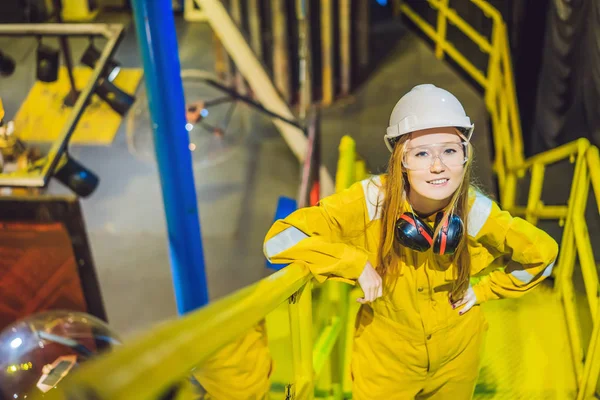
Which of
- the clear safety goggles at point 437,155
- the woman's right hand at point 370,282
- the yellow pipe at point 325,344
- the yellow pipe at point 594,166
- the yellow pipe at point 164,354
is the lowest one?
the yellow pipe at point 325,344

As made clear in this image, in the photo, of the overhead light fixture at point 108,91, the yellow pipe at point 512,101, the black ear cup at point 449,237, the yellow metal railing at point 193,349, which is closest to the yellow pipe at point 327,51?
the yellow pipe at point 512,101

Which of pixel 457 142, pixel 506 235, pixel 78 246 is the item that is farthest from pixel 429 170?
pixel 78 246

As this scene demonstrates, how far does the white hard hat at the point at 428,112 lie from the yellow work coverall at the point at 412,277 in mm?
261

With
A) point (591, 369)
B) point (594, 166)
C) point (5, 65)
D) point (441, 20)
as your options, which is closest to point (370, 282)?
point (591, 369)

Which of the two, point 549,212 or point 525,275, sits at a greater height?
point 525,275

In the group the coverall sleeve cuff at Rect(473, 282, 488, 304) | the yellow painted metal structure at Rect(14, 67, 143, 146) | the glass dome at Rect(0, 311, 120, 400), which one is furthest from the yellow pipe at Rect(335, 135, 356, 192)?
the yellow painted metal structure at Rect(14, 67, 143, 146)

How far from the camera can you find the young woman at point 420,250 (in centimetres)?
203

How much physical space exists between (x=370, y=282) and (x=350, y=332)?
1.36 metres

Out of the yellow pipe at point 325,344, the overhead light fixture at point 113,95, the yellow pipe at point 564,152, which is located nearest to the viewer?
the yellow pipe at point 325,344

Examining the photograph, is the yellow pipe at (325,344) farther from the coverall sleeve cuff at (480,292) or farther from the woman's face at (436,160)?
the woman's face at (436,160)

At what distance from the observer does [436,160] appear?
201 centimetres

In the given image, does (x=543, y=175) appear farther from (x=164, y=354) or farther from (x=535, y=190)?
(x=164, y=354)

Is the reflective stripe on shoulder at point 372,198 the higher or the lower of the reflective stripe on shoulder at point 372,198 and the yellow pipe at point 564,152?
the higher

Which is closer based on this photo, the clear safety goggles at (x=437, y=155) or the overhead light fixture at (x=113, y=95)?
the clear safety goggles at (x=437, y=155)
